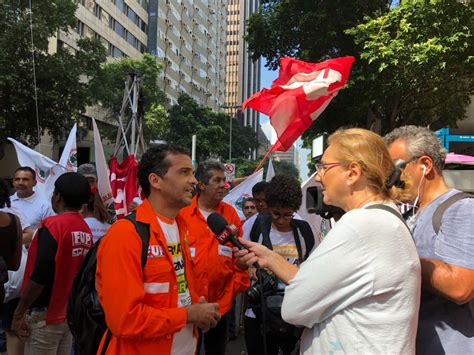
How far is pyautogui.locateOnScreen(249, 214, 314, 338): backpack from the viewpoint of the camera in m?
2.99

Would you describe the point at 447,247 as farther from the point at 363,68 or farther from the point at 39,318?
the point at 363,68

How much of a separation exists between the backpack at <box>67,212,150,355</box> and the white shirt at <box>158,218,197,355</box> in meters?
0.19

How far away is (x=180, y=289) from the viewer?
2.32 metres

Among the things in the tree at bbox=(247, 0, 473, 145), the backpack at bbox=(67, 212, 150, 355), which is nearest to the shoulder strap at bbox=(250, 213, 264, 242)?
the backpack at bbox=(67, 212, 150, 355)

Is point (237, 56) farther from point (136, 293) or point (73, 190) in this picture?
point (136, 293)

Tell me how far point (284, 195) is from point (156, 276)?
1.61m

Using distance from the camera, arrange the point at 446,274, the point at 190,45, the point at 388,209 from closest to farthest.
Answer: the point at 388,209, the point at 446,274, the point at 190,45

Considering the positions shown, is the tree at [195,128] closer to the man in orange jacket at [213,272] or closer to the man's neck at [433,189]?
the man in orange jacket at [213,272]

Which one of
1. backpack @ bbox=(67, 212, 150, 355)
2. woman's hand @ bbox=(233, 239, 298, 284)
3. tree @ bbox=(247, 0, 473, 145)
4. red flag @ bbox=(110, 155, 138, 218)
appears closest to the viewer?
woman's hand @ bbox=(233, 239, 298, 284)

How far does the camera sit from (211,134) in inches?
1759

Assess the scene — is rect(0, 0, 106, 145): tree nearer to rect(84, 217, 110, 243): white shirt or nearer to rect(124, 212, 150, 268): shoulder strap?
rect(84, 217, 110, 243): white shirt

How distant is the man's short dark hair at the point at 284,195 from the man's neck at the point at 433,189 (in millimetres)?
1481

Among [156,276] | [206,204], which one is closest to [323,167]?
[156,276]

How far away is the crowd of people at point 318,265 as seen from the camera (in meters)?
1.56
